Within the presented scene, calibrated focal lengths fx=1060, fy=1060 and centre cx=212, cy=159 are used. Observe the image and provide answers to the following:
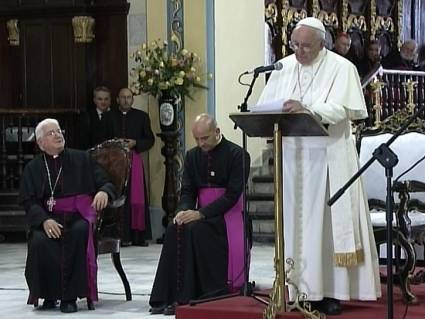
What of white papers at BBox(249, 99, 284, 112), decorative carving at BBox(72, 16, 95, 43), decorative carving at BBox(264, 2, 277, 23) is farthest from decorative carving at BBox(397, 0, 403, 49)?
white papers at BBox(249, 99, 284, 112)

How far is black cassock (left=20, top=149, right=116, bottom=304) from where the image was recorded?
775 cm

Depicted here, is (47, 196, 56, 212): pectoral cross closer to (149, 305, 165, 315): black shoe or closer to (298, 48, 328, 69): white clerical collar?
(149, 305, 165, 315): black shoe

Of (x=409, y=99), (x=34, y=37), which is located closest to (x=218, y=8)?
(x=34, y=37)

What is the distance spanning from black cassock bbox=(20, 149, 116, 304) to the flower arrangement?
396 cm

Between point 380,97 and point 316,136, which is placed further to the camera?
point 380,97

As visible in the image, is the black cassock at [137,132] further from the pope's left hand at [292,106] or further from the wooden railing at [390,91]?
the pope's left hand at [292,106]

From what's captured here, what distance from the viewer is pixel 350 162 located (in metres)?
6.22

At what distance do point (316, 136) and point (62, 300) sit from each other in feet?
8.47

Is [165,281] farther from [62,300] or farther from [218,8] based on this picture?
[218,8]

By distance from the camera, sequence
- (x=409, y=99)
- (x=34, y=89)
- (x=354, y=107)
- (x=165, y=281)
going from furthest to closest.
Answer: (x=409, y=99)
(x=34, y=89)
(x=165, y=281)
(x=354, y=107)

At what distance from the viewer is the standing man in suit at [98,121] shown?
12.3 meters

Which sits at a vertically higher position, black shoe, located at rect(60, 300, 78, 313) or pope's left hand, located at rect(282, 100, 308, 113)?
pope's left hand, located at rect(282, 100, 308, 113)

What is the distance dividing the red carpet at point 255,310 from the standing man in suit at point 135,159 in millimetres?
5285

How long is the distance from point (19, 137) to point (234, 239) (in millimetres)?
5642
